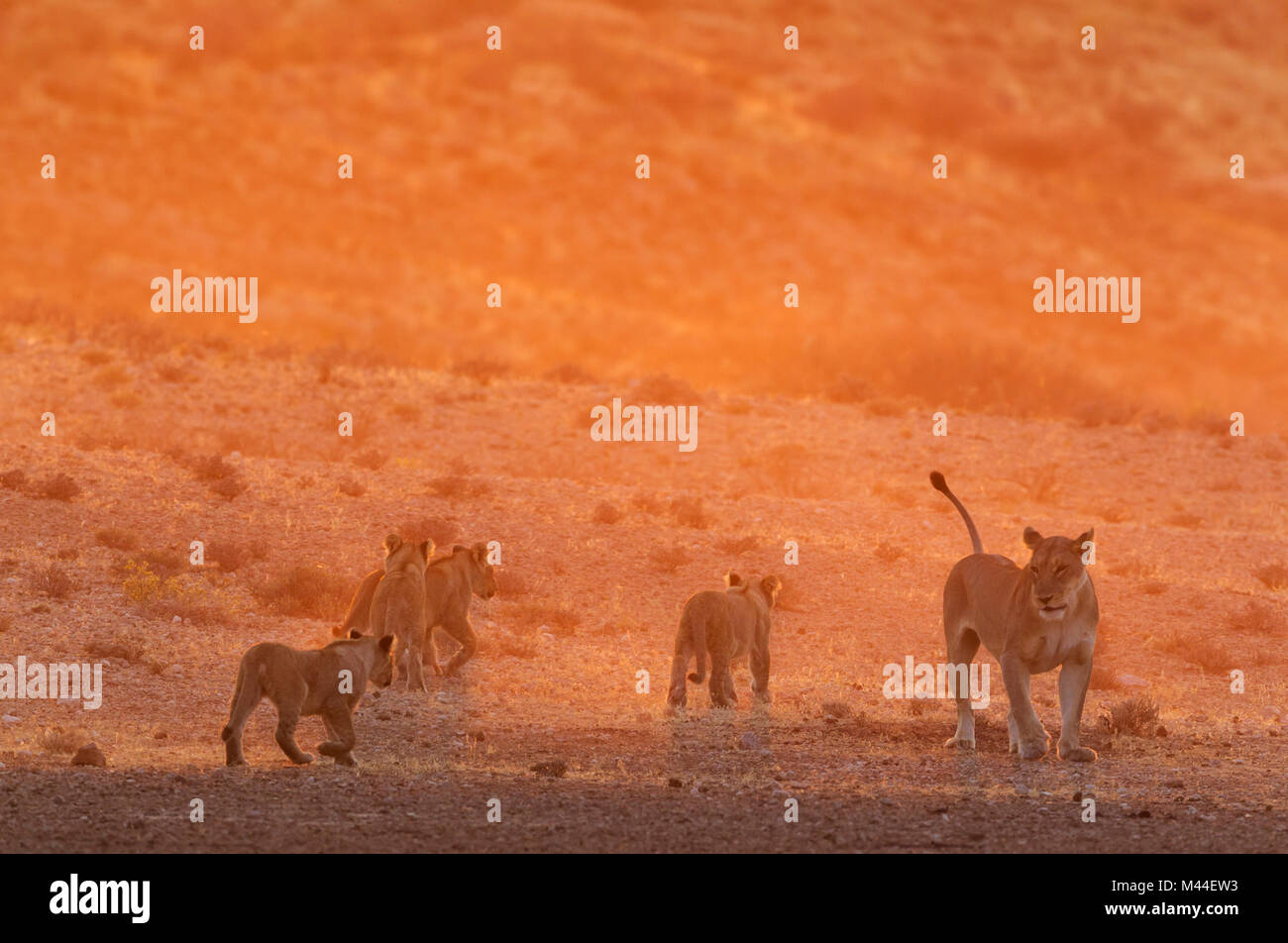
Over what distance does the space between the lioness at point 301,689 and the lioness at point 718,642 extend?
3582 mm

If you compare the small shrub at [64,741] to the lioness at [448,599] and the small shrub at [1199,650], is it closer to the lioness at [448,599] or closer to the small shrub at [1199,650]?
the lioness at [448,599]

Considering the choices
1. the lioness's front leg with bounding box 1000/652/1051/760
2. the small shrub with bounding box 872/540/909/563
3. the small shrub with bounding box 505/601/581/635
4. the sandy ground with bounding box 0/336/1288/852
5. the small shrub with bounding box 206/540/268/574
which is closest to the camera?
the sandy ground with bounding box 0/336/1288/852

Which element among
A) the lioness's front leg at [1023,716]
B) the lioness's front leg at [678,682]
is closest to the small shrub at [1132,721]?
the lioness's front leg at [1023,716]

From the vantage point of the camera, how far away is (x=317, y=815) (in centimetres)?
1088

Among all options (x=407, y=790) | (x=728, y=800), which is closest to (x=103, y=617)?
(x=407, y=790)

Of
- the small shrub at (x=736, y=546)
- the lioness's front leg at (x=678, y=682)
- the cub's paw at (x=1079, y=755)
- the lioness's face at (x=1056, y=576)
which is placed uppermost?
the small shrub at (x=736, y=546)

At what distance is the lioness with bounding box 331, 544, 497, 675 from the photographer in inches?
674

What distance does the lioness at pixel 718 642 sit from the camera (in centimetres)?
1612

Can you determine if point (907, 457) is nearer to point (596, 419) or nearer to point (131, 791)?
point (596, 419)

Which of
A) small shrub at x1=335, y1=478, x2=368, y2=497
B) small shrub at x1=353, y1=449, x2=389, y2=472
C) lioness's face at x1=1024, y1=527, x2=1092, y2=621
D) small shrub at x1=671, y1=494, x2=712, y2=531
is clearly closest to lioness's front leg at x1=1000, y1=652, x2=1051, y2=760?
lioness's face at x1=1024, y1=527, x2=1092, y2=621

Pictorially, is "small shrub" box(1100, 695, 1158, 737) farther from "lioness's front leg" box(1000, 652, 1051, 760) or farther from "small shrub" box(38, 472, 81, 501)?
"small shrub" box(38, 472, 81, 501)

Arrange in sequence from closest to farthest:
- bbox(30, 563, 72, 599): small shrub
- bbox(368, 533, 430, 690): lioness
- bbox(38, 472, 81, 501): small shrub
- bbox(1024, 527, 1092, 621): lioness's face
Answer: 1. bbox(1024, 527, 1092, 621): lioness's face
2. bbox(368, 533, 430, 690): lioness
3. bbox(30, 563, 72, 599): small shrub
4. bbox(38, 472, 81, 501): small shrub

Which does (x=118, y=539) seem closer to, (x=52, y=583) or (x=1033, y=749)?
(x=52, y=583)

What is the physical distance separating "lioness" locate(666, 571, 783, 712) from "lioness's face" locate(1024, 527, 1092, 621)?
12.3 feet
